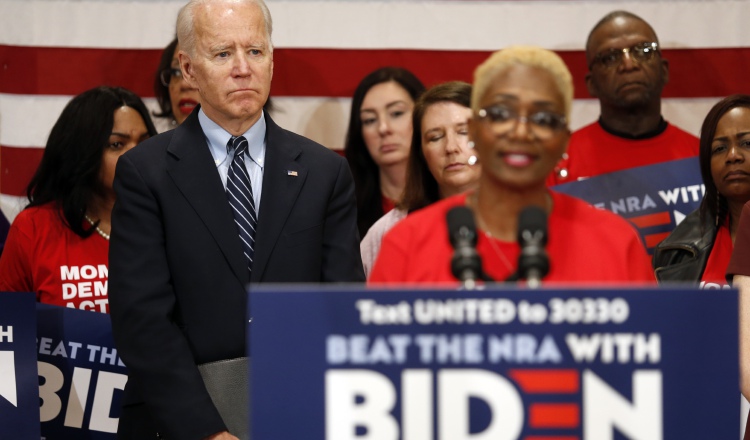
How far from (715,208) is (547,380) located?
2.18 metres

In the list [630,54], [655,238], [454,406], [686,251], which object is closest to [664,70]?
[630,54]

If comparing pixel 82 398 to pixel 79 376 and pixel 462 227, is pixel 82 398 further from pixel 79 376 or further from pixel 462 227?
pixel 462 227

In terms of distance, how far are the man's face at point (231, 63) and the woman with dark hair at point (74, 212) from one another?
4.01ft

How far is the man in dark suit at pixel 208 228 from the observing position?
2725 millimetres

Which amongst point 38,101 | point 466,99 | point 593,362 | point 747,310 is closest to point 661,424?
point 593,362

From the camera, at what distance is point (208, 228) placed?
280 centimetres

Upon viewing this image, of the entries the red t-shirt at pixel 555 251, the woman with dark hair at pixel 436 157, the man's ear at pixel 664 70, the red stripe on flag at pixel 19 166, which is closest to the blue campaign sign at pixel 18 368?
the woman with dark hair at pixel 436 157

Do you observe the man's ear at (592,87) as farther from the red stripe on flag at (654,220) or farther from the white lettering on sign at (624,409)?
the white lettering on sign at (624,409)

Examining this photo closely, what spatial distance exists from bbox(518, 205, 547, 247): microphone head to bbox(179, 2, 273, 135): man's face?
125 centimetres

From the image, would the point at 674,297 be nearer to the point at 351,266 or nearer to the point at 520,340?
the point at 520,340

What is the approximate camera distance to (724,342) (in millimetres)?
1804

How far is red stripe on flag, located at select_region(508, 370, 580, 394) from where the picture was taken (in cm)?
181

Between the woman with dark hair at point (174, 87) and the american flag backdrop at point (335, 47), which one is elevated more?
the american flag backdrop at point (335, 47)

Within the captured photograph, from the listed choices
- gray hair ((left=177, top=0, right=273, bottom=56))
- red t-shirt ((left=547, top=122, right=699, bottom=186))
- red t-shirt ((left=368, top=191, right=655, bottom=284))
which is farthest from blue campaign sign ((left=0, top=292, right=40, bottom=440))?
red t-shirt ((left=547, top=122, right=699, bottom=186))
